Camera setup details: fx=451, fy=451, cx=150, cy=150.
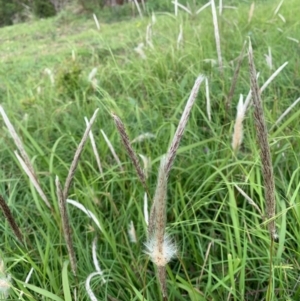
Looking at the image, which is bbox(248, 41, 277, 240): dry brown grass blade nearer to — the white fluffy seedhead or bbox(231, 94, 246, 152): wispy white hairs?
the white fluffy seedhead

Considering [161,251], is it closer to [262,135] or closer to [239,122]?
[262,135]

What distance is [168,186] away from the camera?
143 cm

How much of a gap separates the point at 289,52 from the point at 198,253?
5.16ft

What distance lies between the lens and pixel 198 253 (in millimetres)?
1178

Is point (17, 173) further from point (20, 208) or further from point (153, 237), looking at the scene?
point (153, 237)

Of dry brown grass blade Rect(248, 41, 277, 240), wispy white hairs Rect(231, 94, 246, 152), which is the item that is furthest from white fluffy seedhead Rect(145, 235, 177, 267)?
wispy white hairs Rect(231, 94, 246, 152)

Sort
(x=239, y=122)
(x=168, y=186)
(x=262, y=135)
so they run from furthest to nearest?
(x=168, y=186)
(x=239, y=122)
(x=262, y=135)

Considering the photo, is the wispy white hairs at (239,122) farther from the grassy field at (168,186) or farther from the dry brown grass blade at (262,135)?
the dry brown grass blade at (262,135)

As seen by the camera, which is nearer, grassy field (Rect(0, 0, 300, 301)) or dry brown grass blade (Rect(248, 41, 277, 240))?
dry brown grass blade (Rect(248, 41, 277, 240))

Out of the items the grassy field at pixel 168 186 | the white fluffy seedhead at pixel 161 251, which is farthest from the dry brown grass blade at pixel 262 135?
the white fluffy seedhead at pixel 161 251

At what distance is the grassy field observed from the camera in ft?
3.44

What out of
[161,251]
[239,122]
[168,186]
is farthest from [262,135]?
[168,186]

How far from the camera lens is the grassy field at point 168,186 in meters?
1.05

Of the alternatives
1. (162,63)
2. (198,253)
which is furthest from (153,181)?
(162,63)
